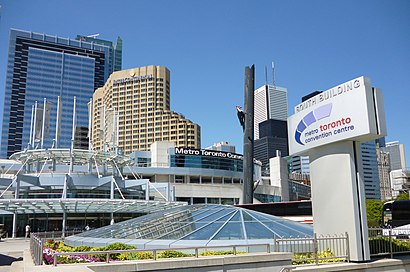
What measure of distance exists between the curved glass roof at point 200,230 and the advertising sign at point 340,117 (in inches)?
155

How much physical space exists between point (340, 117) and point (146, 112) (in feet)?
527

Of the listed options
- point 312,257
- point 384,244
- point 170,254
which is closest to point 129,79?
point 384,244

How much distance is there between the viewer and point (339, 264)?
14859 millimetres

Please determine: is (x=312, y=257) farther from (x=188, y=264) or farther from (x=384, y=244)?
(x=188, y=264)

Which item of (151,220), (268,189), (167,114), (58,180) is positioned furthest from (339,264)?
(167,114)

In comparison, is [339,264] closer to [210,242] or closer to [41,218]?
[210,242]

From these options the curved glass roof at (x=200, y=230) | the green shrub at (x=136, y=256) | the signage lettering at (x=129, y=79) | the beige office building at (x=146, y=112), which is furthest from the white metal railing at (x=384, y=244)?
the signage lettering at (x=129, y=79)

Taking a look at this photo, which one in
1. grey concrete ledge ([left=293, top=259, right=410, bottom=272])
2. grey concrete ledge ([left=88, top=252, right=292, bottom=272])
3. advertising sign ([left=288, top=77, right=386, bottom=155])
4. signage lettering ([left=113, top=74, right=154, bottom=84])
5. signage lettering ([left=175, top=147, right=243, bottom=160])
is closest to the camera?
grey concrete ledge ([left=88, top=252, right=292, bottom=272])

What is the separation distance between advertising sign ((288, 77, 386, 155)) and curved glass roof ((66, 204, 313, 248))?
395 centimetres

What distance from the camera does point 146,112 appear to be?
17350 cm

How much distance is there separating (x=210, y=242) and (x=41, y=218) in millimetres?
47462

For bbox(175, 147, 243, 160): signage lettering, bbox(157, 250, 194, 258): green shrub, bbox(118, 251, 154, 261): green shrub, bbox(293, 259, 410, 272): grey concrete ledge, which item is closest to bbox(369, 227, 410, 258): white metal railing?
bbox(293, 259, 410, 272): grey concrete ledge

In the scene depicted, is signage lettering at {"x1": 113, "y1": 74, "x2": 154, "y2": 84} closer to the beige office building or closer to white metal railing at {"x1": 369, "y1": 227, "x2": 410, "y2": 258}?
the beige office building

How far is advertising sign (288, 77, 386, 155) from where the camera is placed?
15.4m
